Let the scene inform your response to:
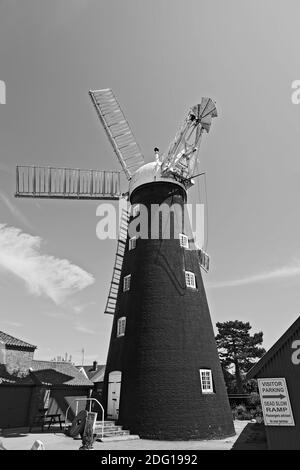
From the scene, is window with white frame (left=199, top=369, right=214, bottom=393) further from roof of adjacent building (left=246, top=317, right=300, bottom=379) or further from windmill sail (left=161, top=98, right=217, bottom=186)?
windmill sail (left=161, top=98, right=217, bottom=186)

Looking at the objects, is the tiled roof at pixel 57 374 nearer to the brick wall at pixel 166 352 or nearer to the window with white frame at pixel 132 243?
the brick wall at pixel 166 352

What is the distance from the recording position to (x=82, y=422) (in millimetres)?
16281

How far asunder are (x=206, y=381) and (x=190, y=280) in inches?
214

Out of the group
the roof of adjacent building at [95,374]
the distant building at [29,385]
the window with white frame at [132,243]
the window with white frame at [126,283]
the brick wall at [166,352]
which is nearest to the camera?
the brick wall at [166,352]

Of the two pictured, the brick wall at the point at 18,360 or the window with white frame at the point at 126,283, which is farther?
the brick wall at the point at 18,360

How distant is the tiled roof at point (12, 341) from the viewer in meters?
26.8

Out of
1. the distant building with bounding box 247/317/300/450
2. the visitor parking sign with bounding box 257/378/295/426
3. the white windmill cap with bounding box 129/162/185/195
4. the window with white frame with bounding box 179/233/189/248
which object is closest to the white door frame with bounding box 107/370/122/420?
the window with white frame with bounding box 179/233/189/248

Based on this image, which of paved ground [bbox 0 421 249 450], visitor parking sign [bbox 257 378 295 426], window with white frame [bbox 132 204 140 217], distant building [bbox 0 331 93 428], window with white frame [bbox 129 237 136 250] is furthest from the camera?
distant building [bbox 0 331 93 428]

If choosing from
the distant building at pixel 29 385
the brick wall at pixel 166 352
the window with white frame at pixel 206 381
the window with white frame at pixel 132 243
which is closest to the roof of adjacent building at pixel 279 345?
the brick wall at pixel 166 352

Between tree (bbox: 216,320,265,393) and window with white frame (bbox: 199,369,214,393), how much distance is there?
33.9 m

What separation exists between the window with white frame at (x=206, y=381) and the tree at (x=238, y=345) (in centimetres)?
3386

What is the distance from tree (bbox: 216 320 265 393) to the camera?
49.0 m

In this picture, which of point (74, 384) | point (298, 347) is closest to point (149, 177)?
point (298, 347)
